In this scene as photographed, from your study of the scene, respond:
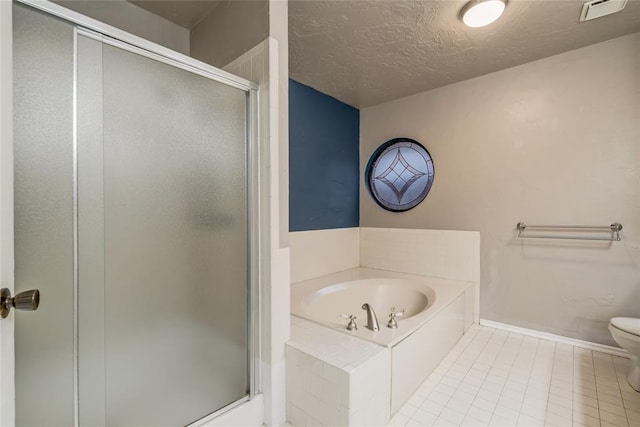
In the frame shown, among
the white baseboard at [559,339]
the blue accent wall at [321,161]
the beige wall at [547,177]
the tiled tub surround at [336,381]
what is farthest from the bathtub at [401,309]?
the blue accent wall at [321,161]

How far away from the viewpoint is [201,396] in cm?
134

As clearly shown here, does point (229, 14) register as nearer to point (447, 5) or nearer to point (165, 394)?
point (447, 5)

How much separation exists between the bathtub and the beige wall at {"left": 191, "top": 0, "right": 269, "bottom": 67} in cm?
166

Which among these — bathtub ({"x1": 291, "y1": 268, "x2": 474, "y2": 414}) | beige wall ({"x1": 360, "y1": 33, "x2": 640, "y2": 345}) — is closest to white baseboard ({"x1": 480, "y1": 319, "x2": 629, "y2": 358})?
beige wall ({"x1": 360, "y1": 33, "x2": 640, "y2": 345})

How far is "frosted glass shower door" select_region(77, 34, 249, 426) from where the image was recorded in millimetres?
1039

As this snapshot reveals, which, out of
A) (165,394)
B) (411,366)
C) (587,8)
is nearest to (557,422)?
(411,366)

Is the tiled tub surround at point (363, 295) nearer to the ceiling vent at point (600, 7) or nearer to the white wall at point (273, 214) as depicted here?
the white wall at point (273, 214)

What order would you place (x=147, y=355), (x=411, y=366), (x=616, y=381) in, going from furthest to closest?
(x=616, y=381) < (x=411, y=366) < (x=147, y=355)

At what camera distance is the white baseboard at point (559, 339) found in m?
2.11

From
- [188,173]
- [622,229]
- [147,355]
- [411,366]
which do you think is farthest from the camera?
[622,229]

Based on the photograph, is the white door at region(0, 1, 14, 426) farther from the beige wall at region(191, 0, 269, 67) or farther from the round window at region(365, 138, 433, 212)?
the round window at region(365, 138, 433, 212)

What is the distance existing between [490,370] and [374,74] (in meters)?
2.44

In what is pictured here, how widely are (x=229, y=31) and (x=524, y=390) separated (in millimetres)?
2712

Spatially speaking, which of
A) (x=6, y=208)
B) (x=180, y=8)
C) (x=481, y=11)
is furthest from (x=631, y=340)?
(x=180, y=8)
